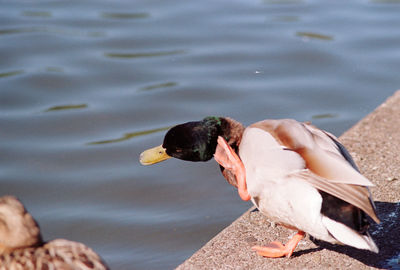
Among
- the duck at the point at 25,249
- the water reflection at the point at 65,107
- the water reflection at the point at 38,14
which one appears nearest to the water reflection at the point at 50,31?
the water reflection at the point at 38,14

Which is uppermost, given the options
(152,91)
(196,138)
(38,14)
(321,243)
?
(38,14)

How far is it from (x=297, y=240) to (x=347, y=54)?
16.6 feet

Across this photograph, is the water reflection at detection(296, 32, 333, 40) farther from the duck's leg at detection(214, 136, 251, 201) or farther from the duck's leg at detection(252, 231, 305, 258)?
the duck's leg at detection(252, 231, 305, 258)

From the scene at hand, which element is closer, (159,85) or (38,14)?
(159,85)

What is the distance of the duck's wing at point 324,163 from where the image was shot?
10.7 ft

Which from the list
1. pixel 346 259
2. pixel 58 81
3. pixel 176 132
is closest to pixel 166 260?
pixel 176 132

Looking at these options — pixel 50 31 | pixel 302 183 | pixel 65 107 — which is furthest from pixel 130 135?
pixel 302 183

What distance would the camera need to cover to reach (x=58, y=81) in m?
7.46

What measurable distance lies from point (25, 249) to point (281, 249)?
4.76 ft

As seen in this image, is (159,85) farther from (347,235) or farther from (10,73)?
(347,235)

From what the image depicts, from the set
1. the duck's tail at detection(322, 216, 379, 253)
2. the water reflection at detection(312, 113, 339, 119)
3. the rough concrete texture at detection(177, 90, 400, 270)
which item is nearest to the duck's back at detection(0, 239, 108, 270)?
the rough concrete texture at detection(177, 90, 400, 270)

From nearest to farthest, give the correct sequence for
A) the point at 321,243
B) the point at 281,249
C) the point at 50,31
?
the point at 281,249 < the point at 321,243 < the point at 50,31

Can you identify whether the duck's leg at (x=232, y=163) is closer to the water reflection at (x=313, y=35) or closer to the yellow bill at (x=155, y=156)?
the yellow bill at (x=155, y=156)

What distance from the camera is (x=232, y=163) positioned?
3.94 meters
